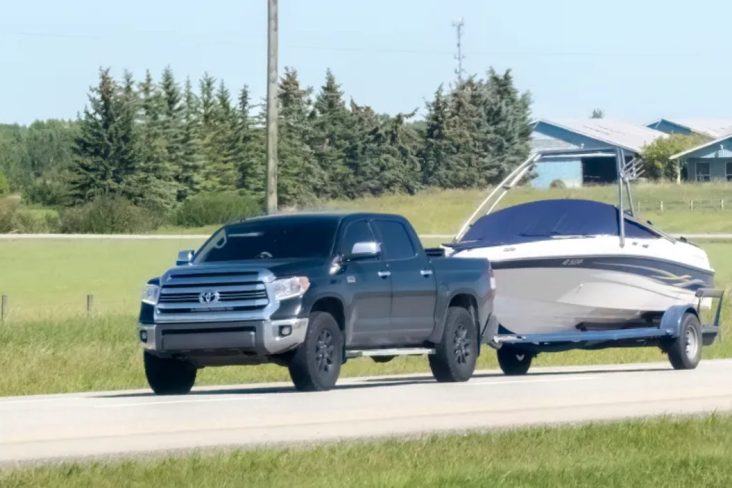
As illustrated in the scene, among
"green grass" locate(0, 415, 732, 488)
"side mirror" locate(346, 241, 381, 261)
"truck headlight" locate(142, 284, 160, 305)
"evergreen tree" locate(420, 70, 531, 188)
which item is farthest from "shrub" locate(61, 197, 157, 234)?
"green grass" locate(0, 415, 732, 488)

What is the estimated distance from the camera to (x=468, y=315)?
20.2 m

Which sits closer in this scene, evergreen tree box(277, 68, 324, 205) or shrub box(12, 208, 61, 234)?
shrub box(12, 208, 61, 234)

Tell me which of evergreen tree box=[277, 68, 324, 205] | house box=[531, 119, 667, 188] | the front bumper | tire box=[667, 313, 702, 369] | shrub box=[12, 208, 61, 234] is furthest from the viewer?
house box=[531, 119, 667, 188]

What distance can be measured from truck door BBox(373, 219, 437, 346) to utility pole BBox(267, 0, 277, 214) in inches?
753

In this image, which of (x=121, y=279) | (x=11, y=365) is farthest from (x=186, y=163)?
(x=11, y=365)

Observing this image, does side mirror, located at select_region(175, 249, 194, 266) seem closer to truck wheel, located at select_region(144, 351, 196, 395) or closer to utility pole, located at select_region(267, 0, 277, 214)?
truck wheel, located at select_region(144, 351, 196, 395)

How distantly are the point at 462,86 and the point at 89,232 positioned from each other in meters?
39.2

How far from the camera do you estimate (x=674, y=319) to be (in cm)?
2245

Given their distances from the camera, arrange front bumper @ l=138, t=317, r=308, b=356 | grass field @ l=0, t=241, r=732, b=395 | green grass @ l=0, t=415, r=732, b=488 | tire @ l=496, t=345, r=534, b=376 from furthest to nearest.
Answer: tire @ l=496, t=345, r=534, b=376, grass field @ l=0, t=241, r=732, b=395, front bumper @ l=138, t=317, r=308, b=356, green grass @ l=0, t=415, r=732, b=488

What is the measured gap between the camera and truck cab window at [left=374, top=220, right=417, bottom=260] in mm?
Answer: 19656

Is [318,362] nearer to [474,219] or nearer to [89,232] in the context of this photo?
[474,219]

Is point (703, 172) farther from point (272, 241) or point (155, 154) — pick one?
point (272, 241)

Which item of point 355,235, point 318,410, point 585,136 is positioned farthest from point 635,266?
point 585,136

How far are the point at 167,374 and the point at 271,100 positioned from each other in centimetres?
2107
